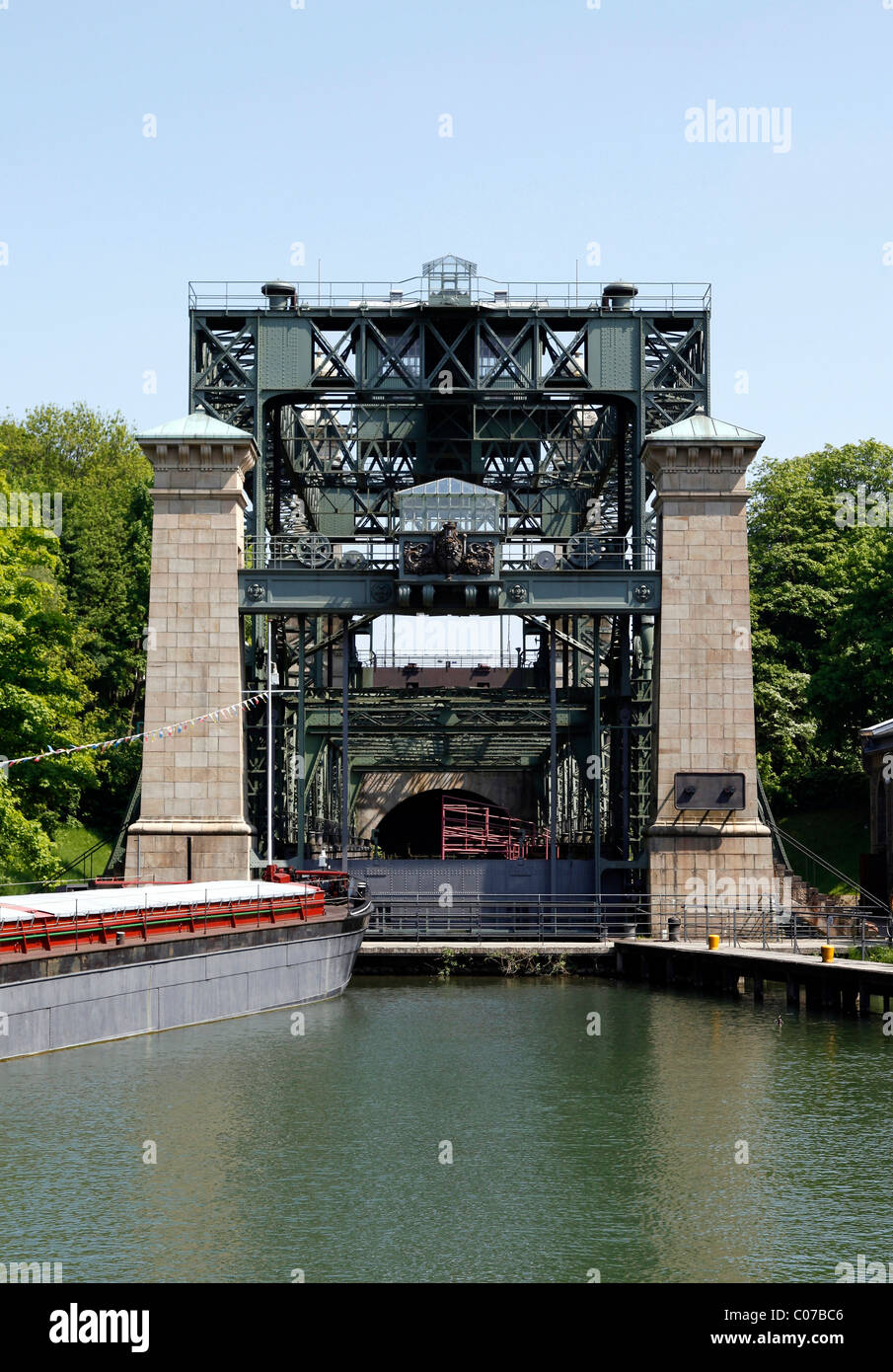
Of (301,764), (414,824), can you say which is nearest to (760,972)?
(301,764)

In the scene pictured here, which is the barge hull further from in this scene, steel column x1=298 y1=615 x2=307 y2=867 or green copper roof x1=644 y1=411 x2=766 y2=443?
green copper roof x1=644 y1=411 x2=766 y2=443

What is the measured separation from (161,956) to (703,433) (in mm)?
24281

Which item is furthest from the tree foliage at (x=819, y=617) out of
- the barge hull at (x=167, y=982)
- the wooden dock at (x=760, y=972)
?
the barge hull at (x=167, y=982)

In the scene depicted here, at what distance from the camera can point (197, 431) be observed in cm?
4775

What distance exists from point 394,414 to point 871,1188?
41829 millimetres

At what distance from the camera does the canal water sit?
58.0 feet

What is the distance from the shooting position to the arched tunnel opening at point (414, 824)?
296 feet

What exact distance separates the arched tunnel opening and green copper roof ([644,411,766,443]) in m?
43.9

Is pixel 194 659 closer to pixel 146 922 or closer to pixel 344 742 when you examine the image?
pixel 344 742

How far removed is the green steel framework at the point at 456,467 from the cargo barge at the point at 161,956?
8.51 m

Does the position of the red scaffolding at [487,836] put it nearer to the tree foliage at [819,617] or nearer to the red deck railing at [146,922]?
the tree foliage at [819,617]

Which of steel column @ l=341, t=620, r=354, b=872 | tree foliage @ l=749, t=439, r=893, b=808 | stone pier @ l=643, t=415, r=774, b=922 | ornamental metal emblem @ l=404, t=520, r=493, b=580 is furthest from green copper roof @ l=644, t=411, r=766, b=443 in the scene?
tree foliage @ l=749, t=439, r=893, b=808
